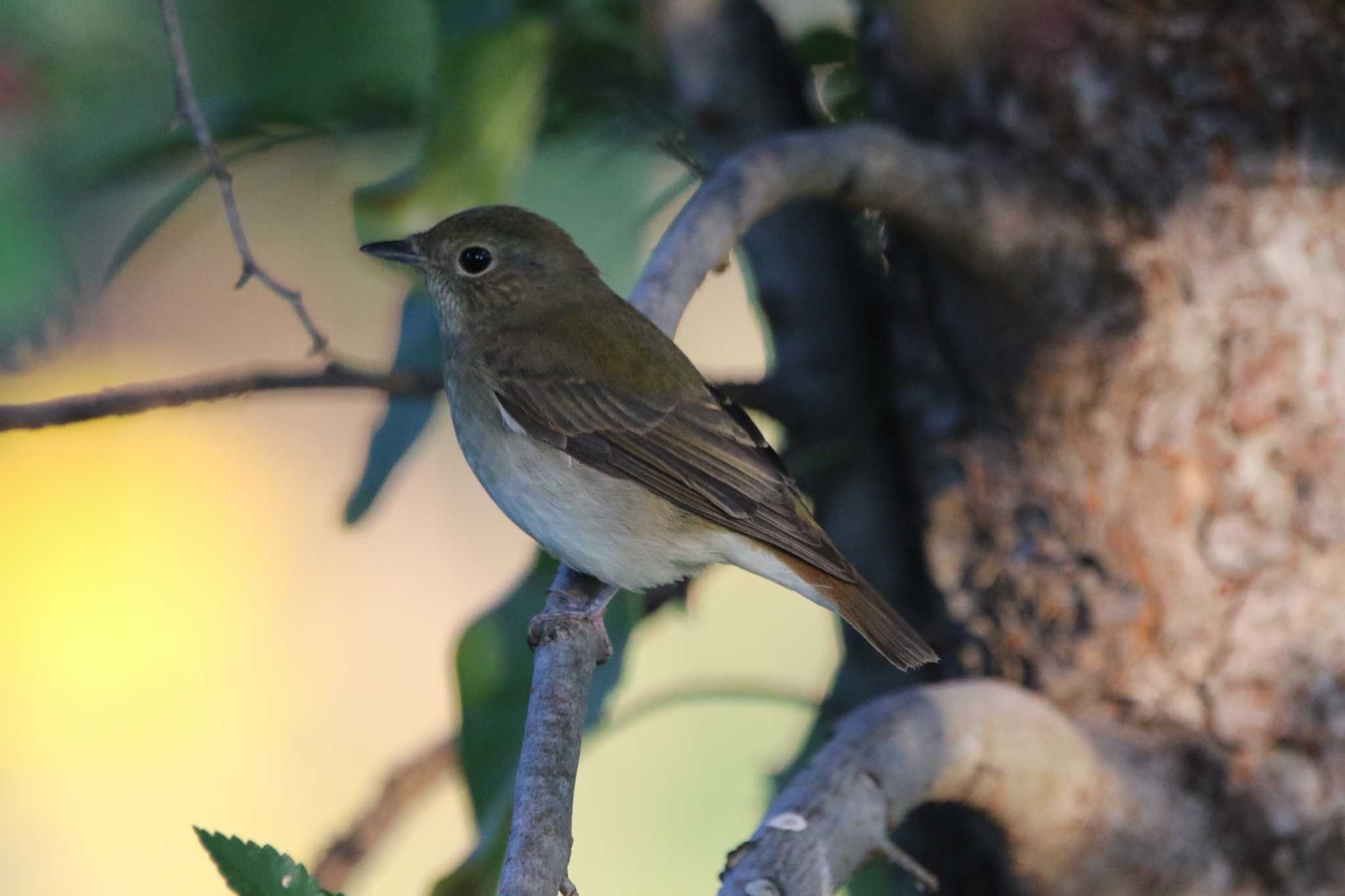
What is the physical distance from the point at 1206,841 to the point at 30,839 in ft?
9.40

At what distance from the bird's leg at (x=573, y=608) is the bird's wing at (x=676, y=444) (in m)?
0.19

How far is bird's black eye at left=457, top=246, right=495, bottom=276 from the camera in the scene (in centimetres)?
266

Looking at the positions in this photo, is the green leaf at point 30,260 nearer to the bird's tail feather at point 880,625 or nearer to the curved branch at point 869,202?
the curved branch at point 869,202

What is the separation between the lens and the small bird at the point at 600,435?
2225 mm

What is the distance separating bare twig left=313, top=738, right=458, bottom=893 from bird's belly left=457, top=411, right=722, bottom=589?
40 centimetres

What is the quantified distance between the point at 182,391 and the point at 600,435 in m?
0.81

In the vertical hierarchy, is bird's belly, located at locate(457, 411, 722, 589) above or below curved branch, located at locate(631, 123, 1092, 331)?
below

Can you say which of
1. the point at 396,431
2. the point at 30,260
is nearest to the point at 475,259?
the point at 396,431

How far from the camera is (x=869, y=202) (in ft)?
6.91

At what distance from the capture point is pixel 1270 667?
7.07 feet

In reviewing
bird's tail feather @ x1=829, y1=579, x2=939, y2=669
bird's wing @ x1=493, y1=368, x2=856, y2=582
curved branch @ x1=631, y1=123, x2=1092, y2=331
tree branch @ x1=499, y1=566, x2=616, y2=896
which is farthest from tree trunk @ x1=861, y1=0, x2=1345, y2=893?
tree branch @ x1=499, y1=566, x2=616, y2=896

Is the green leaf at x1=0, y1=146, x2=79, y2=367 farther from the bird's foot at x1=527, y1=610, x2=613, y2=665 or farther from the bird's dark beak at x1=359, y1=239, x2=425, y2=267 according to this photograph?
the bird's foot at x1=527, y1=610, x2=613, y2=665

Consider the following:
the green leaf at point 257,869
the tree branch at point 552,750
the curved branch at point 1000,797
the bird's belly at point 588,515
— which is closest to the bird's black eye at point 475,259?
the bird's belly at point 588,515

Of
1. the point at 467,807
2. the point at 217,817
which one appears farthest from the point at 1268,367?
the point at 217,817
